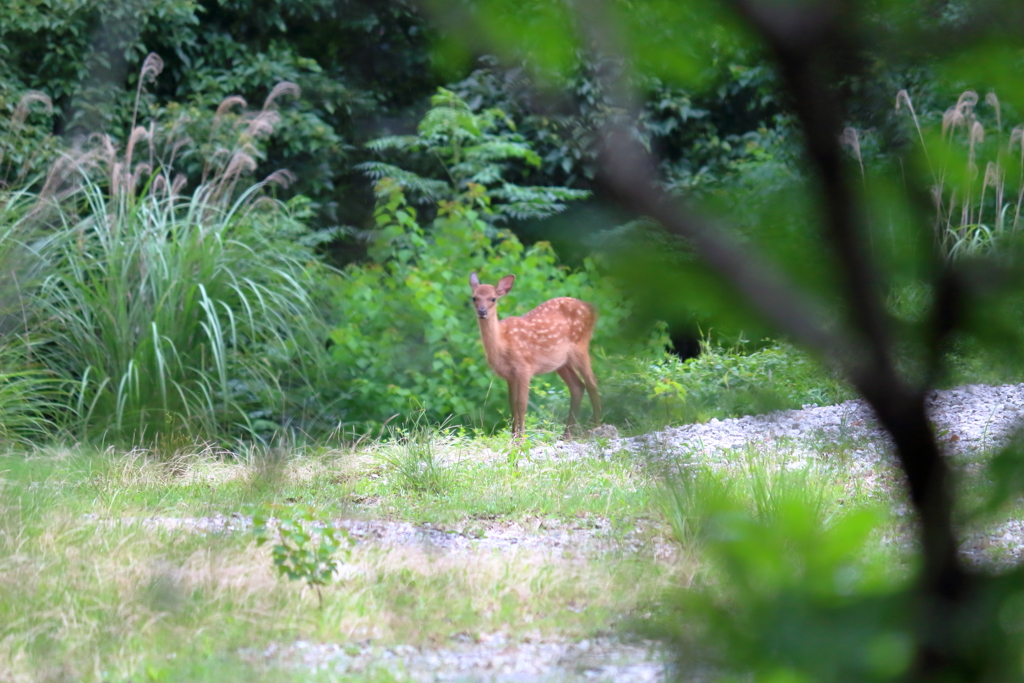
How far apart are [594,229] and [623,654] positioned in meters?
0.45

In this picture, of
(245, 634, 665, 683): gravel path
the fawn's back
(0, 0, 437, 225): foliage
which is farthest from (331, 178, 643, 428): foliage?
Answer: (245, 634, 665, 683): gravel path

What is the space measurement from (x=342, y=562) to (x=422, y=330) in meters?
4.24

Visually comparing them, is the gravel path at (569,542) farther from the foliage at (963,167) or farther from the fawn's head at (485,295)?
the fawn's head at (485,295)

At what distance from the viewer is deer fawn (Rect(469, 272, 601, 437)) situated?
21.4 feet

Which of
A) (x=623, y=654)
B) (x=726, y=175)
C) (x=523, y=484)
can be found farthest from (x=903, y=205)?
(x=523, y=484)

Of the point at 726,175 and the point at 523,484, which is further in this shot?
the point at 523,484

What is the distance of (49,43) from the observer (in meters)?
8.79

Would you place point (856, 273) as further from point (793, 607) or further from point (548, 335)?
point (548, 335)

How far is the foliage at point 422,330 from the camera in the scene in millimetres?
7004

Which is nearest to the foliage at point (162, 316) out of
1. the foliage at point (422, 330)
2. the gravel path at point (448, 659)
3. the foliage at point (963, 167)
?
the foliage at point (422, 330)

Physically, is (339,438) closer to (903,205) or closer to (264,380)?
(264,380)

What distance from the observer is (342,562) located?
10.6 ft

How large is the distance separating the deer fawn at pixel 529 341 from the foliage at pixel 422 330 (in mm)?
293

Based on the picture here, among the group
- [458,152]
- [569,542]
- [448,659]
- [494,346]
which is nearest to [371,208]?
[458,152]
